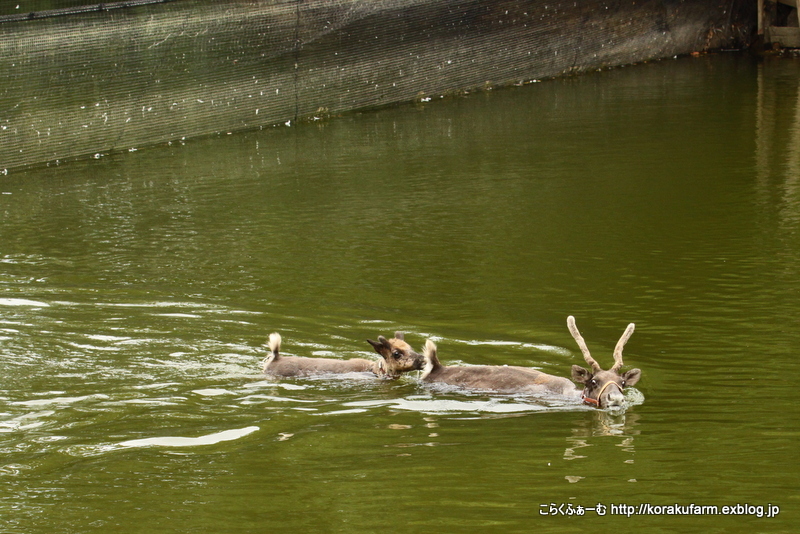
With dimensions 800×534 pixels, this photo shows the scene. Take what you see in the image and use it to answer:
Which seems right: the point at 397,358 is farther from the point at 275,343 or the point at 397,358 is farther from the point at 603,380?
the point at 603,380

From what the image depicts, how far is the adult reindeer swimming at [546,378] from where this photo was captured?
6.18m

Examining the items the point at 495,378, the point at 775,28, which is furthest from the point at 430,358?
the point at 775,28

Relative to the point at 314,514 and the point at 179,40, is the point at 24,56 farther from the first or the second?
the point at 314,514

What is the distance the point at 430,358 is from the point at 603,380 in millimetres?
1224

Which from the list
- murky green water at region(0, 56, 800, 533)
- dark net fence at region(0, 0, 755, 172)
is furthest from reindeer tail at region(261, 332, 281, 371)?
dark net fence at region(0, 0, 755, 172)

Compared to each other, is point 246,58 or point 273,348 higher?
point 246,58

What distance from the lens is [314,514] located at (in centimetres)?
491

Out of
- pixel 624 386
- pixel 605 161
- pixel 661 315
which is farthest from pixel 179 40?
pixel 624 386

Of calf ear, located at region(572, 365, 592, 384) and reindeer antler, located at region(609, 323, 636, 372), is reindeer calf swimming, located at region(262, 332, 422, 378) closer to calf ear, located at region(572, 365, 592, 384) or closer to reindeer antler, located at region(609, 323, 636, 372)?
calf ear, located at region(572, 365, 592, 384)

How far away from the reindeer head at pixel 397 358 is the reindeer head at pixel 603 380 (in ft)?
4.08

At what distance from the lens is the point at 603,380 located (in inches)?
243

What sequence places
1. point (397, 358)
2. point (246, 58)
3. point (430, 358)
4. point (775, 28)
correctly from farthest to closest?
point (775, 28) < point (246, 58) < point (397, 358) < point (430, 358)

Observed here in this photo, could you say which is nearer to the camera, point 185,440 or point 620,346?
point 185,440

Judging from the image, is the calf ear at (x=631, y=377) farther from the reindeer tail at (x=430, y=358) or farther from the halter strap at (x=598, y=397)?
the reindeer tail at (x=430, y=358)
